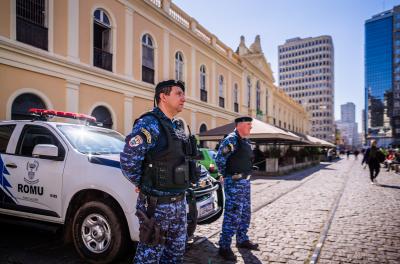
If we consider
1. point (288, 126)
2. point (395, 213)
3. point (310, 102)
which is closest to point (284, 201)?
point (395, 213)

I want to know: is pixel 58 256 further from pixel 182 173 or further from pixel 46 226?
pixel 182 173

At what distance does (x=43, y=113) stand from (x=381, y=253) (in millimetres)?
5453

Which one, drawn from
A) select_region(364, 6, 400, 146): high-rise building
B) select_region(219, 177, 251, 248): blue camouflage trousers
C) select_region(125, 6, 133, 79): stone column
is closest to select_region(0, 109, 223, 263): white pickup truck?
select_region(219, 177, 251, 248): blue camouflage trousers

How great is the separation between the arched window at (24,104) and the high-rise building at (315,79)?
118m

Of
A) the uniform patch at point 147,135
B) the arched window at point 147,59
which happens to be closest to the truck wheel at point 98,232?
the uniform patch at point 147,135

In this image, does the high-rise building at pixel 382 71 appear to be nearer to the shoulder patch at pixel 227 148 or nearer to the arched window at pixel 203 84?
the arched window at pixel 203 84

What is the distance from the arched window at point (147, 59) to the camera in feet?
51.4

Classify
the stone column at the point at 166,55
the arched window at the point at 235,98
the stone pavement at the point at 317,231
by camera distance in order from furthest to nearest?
the arched window at the point at 235,98 → the stone column at the point at 166,55 → the stone pavement at the point at 317,231

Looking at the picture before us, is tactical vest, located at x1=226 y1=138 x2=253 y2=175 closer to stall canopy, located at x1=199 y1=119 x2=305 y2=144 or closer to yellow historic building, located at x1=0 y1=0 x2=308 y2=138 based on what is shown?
yellow historic building, located at x1=0 y1=0 x2=308 y2=138

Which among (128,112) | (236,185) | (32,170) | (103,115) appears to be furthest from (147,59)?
(236,185)

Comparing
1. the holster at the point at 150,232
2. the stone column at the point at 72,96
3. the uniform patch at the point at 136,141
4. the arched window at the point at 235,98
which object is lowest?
the holster at the point at 150,232

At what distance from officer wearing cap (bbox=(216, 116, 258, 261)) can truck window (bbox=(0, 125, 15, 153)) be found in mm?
3220

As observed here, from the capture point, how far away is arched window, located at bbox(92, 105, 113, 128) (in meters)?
13.0

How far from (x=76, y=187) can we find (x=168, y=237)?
170 cm
